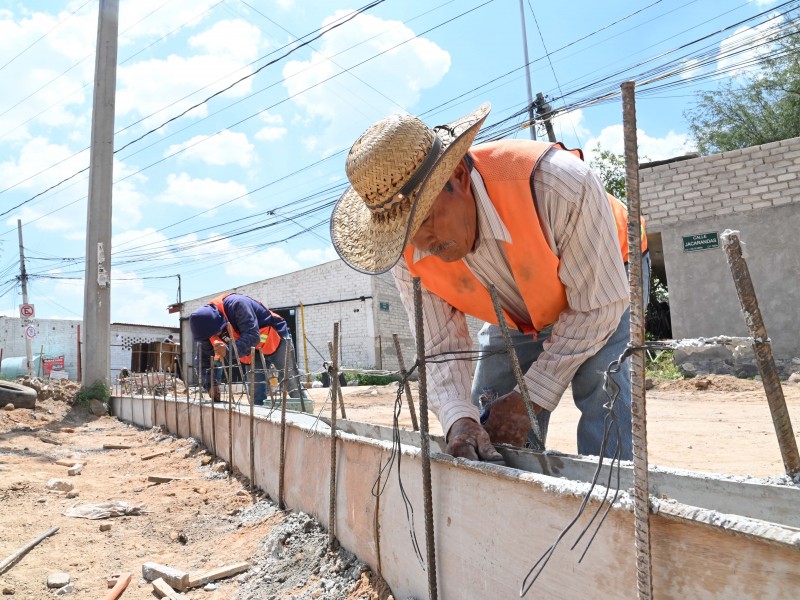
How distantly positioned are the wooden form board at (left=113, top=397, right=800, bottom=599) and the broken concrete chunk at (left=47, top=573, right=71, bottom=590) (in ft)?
4.36

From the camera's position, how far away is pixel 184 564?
3.54 metres

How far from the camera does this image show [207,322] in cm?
703

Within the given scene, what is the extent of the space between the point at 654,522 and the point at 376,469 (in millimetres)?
1521

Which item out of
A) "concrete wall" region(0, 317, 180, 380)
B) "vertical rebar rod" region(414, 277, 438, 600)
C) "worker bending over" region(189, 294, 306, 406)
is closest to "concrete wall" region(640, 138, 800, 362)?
"worker bending over" region(189, 294, 306, 406)

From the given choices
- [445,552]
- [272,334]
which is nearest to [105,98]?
[272,334]

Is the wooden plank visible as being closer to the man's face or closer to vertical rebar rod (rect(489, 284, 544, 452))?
vertical rebar rod (rect(489, 284, 544, 452))

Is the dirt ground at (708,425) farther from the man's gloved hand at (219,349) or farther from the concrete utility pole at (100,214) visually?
the concrete utility pole at (100,214)

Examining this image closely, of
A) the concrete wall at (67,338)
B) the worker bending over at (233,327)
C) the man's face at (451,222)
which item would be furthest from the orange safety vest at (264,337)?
the concrete wall at (67,338)

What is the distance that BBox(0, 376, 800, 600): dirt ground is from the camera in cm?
307

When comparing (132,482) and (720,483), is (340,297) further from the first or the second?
(720,483)

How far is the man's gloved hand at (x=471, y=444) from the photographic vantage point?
2.00 m

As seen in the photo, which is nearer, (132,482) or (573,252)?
(573,252)

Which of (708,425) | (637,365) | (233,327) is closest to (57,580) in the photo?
Answer: (637,365)

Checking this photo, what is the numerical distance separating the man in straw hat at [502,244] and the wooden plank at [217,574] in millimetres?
1626
